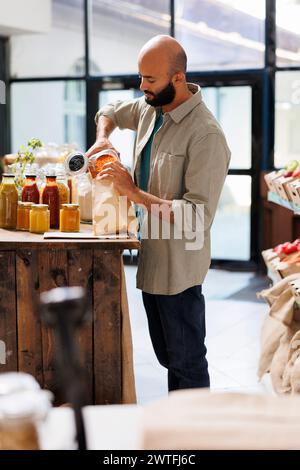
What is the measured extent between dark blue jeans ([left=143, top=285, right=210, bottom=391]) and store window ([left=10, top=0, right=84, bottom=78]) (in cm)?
626

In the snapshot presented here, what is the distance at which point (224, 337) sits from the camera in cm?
591

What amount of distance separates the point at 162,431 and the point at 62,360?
0.82 feet

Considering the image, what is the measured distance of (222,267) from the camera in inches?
351

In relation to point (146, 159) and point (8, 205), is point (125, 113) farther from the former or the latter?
point (8, 205)

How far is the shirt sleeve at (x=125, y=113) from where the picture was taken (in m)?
3.83

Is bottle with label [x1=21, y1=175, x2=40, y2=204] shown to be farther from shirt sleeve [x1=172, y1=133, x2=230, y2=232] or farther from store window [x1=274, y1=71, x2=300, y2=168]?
store window [x1=274, y1=71, x2=300, y2=168]

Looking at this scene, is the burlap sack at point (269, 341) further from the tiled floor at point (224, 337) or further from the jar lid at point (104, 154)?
the jar lid at point (104, 154)

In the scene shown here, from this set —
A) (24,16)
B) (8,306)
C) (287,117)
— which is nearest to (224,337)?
(8,306)

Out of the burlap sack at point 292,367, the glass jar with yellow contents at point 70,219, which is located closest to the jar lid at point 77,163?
the glass jar with yellow contents at point 70,219

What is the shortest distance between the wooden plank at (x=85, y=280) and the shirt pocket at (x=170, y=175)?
1.41 ft

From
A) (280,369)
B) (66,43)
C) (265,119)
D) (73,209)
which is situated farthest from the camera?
(66,43)

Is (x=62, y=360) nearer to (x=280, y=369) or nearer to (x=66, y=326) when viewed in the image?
(x=66, y=326)

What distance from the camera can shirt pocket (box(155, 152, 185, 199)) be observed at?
11.0 feet
